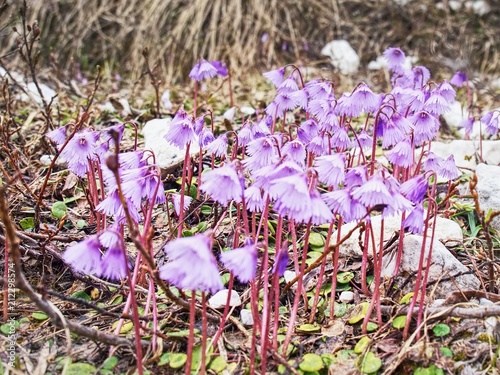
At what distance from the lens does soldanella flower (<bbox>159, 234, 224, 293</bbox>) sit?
4.34 ft

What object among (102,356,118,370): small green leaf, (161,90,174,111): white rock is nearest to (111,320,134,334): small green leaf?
(102,356,118,370): small green leaf

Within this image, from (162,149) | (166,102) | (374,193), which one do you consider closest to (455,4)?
(166,102)

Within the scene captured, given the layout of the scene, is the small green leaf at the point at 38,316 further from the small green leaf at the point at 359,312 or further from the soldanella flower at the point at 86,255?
the small green leaf at the point at 359,312

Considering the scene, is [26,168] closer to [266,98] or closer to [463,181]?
[266,98]

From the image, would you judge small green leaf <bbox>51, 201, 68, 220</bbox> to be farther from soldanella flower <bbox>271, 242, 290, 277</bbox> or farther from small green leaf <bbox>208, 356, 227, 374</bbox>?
soldanella flower <bbox>271, 242, 290, 277</bbox>

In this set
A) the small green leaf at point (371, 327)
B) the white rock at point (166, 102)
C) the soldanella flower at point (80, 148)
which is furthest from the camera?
the white rock at point (166, 102)

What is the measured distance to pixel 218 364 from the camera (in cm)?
167

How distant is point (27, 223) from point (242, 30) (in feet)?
13.1

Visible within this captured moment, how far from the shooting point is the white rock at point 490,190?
8.07 ft

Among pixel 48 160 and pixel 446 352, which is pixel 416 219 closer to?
pixel 446 352

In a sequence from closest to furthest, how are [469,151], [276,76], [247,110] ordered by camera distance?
[276,76]
[469,151]
[247,110]

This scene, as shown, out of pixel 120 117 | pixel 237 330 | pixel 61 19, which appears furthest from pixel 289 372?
pixel 61 19

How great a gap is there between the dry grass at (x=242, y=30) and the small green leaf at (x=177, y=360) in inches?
159

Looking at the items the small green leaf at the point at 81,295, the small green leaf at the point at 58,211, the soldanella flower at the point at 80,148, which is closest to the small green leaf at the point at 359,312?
the small green leaf at the point at 81,295
